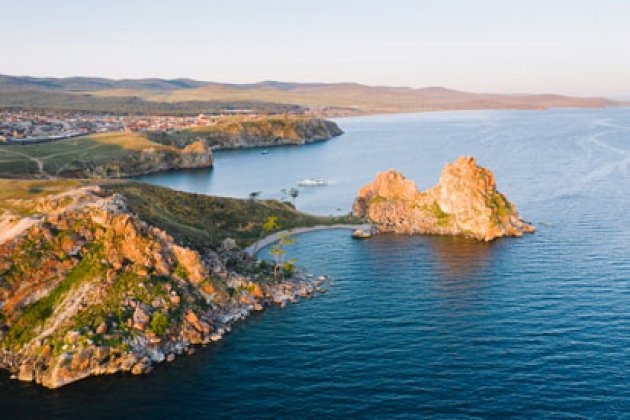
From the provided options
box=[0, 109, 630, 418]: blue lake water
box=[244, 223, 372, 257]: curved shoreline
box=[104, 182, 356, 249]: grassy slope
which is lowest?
box=[0, 109, 630, 418]: blue lake water

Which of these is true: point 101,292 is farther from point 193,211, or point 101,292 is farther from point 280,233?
point 280,233

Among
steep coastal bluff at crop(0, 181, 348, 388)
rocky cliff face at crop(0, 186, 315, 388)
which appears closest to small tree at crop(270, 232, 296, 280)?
steep coastal bluff at crop(0, 181, 348, 388)

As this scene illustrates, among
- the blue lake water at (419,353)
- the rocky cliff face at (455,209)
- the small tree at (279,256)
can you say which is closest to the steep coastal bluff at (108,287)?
the small tree at (279,256)

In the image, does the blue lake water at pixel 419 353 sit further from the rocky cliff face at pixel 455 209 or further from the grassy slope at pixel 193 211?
the grassy slope at pixel 193 211

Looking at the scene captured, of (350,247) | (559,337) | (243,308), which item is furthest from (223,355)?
(350,247)

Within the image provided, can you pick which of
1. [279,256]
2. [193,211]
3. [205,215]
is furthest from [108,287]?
[205,215]

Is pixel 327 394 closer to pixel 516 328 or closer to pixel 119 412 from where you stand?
pixel 119 412

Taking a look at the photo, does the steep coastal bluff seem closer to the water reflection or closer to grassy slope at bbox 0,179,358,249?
grassy slope at bbox 0,179,358,249
